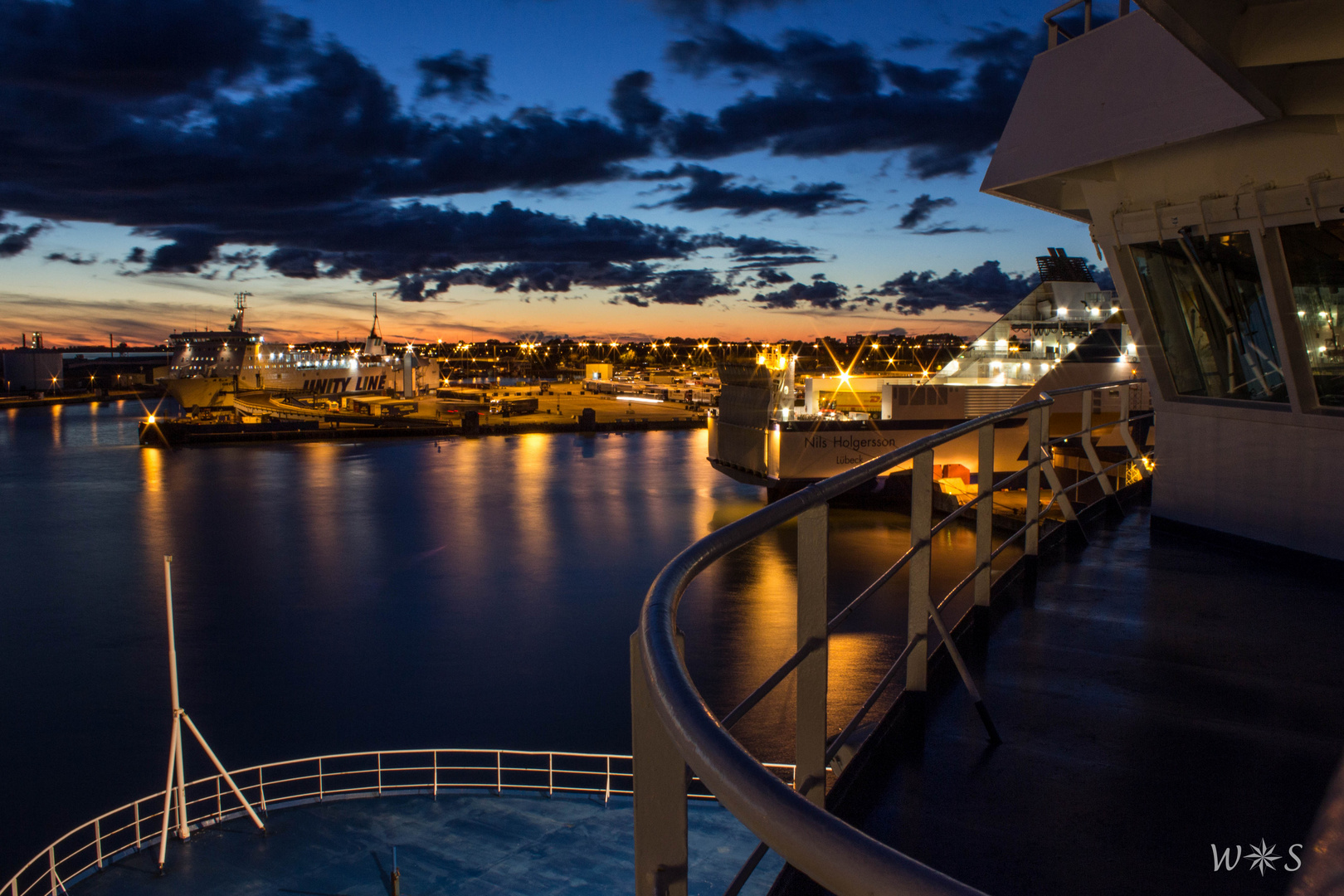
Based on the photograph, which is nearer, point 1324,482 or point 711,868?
point 1324,482

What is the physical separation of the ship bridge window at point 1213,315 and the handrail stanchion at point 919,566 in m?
3.61

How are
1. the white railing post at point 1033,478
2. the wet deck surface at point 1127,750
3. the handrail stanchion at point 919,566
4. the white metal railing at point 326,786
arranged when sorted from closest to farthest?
the wet deck surface at point 1127,750, the handrail stanchion at point 919,566, the white railing post at point 1033,478, the white metal railing at point 326,786

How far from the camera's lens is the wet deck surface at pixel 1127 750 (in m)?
1.82

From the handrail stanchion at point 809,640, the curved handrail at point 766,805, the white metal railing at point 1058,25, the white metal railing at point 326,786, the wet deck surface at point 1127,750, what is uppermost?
the white metal railing at point 1058,25

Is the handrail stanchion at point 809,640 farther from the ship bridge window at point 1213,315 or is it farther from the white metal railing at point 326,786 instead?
the white metal railing at point 326,786

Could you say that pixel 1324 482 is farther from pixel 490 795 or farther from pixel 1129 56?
pixel 490 795

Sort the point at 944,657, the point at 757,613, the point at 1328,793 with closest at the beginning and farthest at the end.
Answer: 1. the point at 1328,793
2. the point at 944,657
3. the point at 757,613

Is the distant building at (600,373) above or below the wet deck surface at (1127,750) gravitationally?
above

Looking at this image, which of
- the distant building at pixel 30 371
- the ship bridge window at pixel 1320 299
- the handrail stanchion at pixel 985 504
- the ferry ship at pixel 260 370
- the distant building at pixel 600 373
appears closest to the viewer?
the handrail stanchion at pixel 985 504

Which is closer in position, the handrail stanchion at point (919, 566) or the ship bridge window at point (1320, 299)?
the handrail stanchion at point (919, 566)

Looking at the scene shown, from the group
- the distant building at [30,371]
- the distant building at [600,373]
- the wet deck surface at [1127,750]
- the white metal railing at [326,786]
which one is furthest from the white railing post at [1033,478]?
the distant building at [30,371]

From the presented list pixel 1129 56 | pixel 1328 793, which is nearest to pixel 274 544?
pixel 1129 56

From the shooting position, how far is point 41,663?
45.6 feet

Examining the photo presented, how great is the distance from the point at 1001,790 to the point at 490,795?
7376 millimetres
